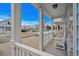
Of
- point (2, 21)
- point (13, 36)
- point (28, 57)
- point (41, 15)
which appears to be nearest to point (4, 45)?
point (41, 15)

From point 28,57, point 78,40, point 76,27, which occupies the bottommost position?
point 28,57

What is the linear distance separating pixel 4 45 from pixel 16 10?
3745 millimetres

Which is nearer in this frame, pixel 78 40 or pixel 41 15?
pixel 78 40

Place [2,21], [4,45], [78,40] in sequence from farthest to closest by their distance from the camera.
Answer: [4,45]
[2,21]
[78,40]

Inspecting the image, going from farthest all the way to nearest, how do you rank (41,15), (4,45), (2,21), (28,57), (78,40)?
(4,45), (41,15), (2,21), (28,57), (78,40)

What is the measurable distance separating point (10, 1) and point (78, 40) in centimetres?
115

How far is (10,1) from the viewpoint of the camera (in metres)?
1.87

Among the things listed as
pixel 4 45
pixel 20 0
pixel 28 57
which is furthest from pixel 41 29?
pixel 28 57

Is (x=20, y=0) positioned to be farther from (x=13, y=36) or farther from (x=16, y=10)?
(x=13, y=36)

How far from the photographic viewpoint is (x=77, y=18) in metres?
1.52

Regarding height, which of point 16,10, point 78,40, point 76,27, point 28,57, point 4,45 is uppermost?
point 16,10

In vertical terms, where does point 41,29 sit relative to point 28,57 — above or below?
above

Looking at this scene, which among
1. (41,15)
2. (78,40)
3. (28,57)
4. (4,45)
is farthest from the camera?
(4,45)

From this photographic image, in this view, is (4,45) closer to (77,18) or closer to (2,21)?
(2,21)
